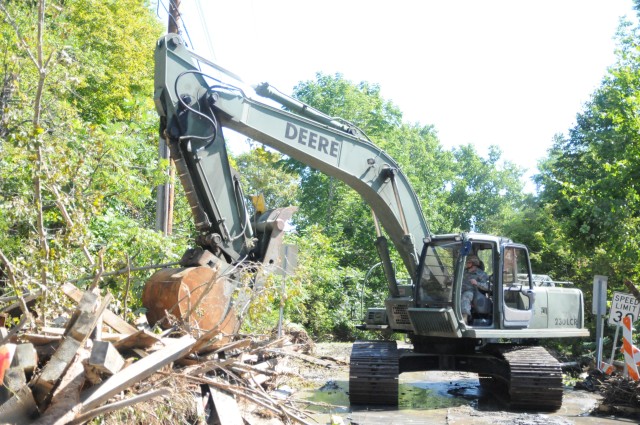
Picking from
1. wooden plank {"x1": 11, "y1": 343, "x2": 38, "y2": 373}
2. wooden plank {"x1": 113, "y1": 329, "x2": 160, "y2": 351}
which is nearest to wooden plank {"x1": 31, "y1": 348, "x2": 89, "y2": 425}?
wooden plank {"x1": 11, "y1": 343, "x2": 38, "y2": 373}

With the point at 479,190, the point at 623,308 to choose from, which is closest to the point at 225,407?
the point at 623,308

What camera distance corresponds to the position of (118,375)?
610 cm

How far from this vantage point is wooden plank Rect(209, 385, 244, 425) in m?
7.57

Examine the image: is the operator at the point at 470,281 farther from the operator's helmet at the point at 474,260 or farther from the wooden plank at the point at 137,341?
the wooden plank at the point at 137,341

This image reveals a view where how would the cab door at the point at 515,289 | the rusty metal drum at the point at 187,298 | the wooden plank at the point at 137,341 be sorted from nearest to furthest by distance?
1. the wooden plank at the point at 137,341
2. the rusty metal drum at the point at 187,298
3. the cab door at the point at 515,289

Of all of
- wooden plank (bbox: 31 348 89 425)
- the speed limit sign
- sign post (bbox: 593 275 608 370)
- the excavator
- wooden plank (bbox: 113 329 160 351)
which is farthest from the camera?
sign post (bbox: 593 275 608 370)

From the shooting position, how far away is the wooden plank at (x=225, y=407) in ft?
24.8

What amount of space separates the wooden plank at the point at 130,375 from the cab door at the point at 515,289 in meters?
6.75

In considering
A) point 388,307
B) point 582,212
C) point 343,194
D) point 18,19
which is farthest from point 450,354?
point 343,194

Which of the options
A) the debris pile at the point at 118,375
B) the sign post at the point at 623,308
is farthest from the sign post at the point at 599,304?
the debris pile at the point at 118,375

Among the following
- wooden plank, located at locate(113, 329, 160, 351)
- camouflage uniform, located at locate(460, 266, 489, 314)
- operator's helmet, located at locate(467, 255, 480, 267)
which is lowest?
wooden plank, located at locate(113, 329, 160, 351)

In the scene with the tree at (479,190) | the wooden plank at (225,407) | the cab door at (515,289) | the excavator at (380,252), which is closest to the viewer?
the wooden plank at (225,407)

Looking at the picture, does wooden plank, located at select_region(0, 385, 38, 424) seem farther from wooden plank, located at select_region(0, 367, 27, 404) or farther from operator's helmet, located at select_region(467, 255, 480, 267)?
operator's helmet, located at select_region(467, 255, 480, 267)

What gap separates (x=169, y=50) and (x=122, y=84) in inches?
691
